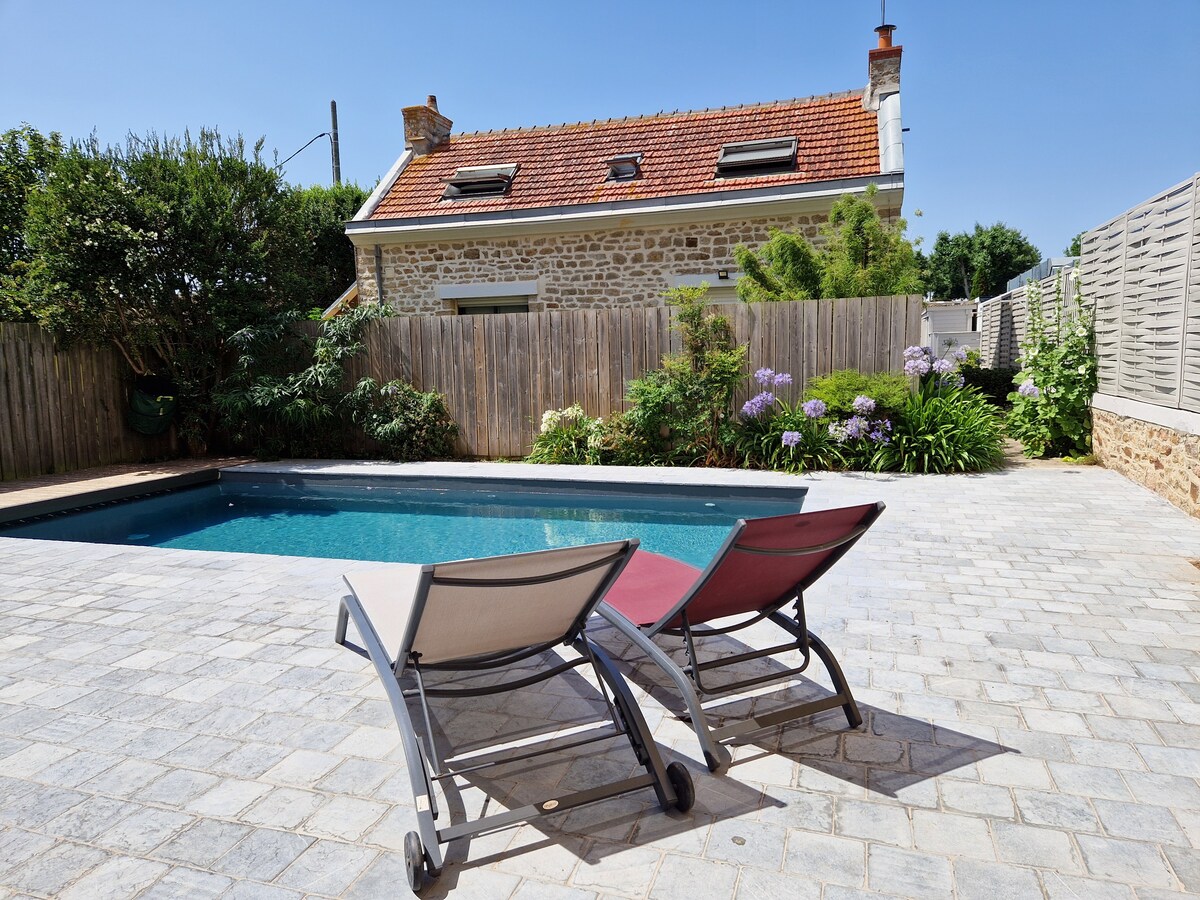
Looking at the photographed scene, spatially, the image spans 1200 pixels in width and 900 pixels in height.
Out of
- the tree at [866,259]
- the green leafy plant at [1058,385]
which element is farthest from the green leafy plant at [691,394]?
the green leafy plant at [1058,385]

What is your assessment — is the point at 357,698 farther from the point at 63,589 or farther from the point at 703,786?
the point at 63,589

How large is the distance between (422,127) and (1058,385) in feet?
36.9

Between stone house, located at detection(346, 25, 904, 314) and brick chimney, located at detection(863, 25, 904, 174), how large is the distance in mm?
20

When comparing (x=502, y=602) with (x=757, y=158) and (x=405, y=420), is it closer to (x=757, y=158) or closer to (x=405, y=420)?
(x=405, y=420)

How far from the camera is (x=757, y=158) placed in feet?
37.7

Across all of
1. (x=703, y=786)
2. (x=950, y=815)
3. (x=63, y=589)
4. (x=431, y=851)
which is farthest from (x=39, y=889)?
(x=63, y=589)

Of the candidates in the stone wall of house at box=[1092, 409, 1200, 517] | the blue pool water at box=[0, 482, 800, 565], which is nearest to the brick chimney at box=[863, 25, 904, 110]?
the stone wall of house at box=[1092, 409, 1200, 517]

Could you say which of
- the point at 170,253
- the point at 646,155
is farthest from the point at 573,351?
the point at 170,253

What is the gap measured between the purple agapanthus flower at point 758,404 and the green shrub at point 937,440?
128 centimetres

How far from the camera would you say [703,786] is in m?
2.38

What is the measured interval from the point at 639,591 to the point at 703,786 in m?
1.09

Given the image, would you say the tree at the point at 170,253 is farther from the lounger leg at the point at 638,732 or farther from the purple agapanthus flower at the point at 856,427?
the lounger leg at the point at 638,732

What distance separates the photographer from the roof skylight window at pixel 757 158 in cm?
1140

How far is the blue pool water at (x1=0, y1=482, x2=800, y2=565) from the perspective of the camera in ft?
21.9
